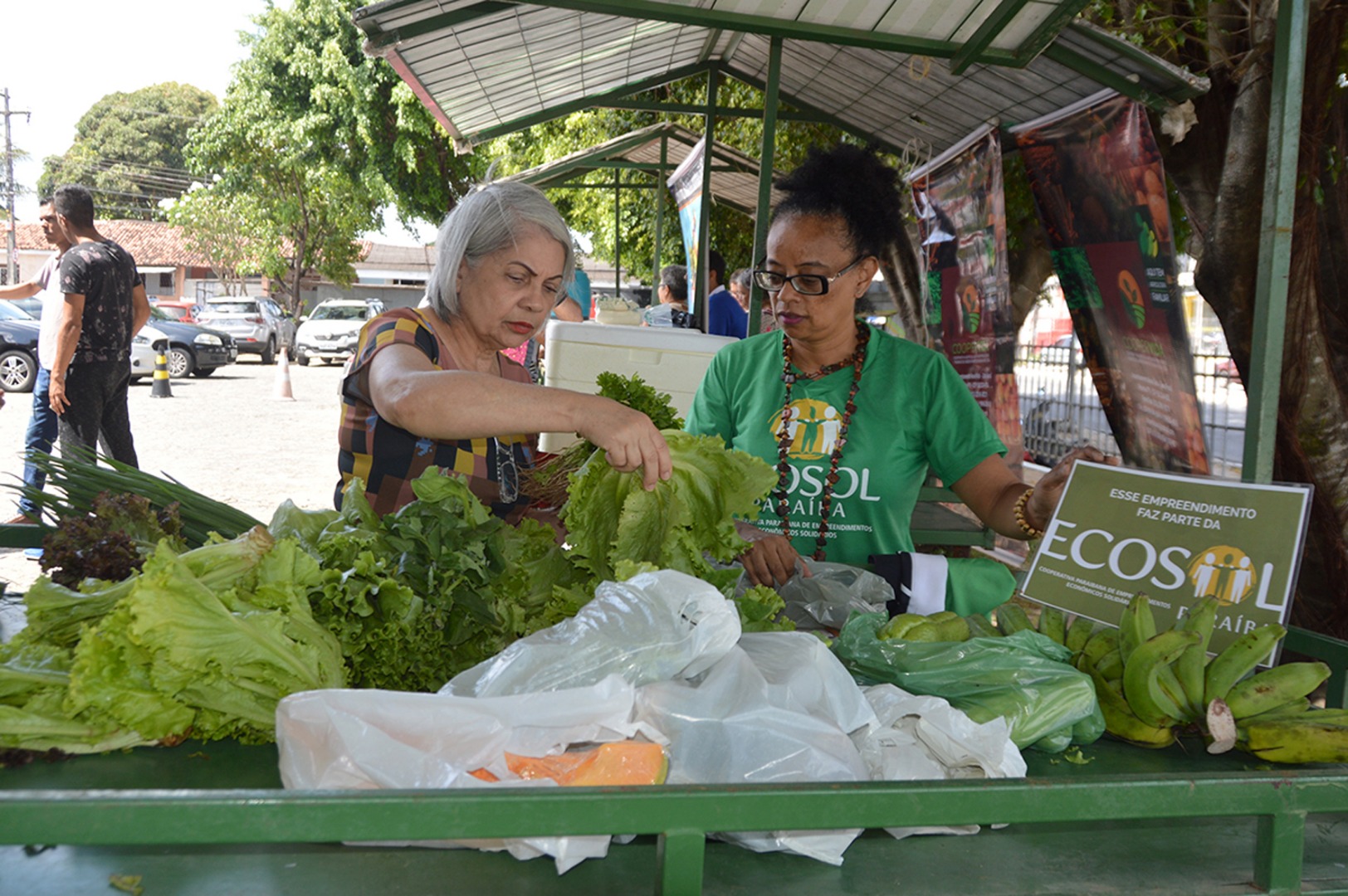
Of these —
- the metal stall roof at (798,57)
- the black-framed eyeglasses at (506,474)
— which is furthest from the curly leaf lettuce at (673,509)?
the metal stall roof at (798,57)

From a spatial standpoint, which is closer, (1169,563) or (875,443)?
(1169,563)

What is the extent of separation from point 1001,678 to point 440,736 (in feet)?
3.32

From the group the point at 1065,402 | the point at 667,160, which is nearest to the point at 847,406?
the point at 1065,402

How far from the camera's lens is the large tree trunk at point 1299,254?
464cm

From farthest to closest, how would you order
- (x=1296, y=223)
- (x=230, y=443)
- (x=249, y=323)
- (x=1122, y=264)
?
(x=249, y=323) → (x=230, y=443) → (x=1296, y=223) → (x=1122, y=264)

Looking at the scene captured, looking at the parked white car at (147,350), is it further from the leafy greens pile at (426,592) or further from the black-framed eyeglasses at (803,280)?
the leafy greens pile at (426,592)

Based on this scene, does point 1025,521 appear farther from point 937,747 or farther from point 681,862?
point 681,862

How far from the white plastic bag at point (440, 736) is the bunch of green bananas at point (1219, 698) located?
1.01 m

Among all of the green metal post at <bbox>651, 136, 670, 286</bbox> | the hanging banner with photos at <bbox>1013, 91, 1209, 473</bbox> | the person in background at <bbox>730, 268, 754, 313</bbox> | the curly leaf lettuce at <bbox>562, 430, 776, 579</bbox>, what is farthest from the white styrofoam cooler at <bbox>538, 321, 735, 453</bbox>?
the green metal post at <bbox>651, 136, 670, 286</bbox>

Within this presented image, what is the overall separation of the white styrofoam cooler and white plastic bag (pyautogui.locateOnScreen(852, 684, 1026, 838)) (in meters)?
3.49

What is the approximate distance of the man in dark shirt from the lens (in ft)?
19.8

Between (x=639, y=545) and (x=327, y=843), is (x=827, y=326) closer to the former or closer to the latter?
(x=639, y=545)

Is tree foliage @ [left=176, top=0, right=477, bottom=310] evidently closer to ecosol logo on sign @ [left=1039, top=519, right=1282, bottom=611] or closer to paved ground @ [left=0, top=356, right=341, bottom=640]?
paved ground @ [left=0, top=356, right=341, bottom=640]

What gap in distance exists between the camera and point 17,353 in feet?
53.8
